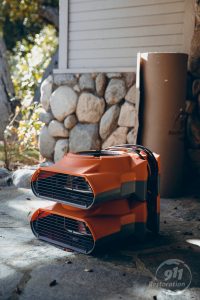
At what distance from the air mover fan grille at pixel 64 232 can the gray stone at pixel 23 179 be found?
1886mm

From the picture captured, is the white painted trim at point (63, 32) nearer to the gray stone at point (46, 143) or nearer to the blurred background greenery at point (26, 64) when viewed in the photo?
the blurred background greenery at point (26, 64)

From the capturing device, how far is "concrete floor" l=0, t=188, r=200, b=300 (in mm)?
2129

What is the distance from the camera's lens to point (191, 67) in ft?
15.2

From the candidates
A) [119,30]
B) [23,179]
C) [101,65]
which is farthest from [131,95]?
[23,179]

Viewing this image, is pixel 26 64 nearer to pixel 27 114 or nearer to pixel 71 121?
pixel 27 114

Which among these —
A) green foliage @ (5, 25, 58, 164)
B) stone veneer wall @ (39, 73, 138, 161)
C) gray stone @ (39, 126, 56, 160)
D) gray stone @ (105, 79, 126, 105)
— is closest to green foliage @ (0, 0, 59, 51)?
green foliage @ (5, 25, 58, 164)

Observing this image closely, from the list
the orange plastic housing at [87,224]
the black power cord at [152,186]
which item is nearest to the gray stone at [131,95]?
the black power cord at [152,186]

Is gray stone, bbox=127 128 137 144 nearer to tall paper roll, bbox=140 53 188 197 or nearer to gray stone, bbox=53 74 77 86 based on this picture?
tall paper roll, bbox=140 53 188 197

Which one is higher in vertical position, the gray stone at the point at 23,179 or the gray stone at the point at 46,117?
the gray stone at the point at 46,117

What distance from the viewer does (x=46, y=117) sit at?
581 centimetres

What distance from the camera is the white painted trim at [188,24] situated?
15.4 feet

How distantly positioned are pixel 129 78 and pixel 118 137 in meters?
0.74

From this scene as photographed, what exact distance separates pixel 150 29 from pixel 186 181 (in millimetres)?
1918

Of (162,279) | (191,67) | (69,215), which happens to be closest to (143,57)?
(191,67)
